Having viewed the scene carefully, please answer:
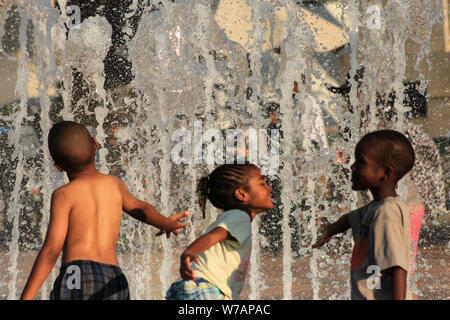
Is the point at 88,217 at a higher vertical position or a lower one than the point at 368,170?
lower

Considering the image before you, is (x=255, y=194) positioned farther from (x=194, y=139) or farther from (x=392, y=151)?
(x=194, y=139)

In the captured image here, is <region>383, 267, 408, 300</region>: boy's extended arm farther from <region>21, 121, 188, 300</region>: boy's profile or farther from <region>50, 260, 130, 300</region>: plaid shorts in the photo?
<region>50, 260, 130, 300</region>: plaid shorts

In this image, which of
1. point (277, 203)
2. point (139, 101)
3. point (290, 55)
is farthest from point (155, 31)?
point (277, 203)

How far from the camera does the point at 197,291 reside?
9.31 ft

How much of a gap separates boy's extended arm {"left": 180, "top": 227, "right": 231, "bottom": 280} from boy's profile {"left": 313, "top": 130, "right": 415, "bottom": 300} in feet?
1.70

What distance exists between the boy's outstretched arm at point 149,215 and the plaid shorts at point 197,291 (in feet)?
1.07

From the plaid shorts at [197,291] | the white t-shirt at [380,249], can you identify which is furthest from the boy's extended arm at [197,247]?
the white t-shirt at [380,249]

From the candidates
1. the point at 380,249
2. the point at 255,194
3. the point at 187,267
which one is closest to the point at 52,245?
the point at 187,267

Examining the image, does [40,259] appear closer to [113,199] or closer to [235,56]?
[113,199]

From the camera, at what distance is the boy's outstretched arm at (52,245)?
2.80 meters

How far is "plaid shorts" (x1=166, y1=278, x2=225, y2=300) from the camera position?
2.82 metres

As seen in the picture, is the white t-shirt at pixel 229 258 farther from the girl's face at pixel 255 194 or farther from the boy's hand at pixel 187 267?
the boy's hand at pixel 187 267

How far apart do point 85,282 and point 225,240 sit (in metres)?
0.60

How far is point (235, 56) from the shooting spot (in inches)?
483
